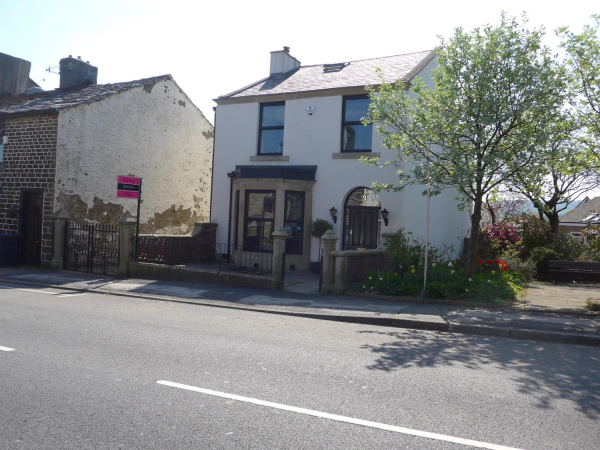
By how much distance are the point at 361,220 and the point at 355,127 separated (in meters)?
3.12

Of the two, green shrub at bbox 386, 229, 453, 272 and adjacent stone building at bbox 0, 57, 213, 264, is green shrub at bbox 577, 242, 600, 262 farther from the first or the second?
adjacent stone building at bbox 0, 57, 213, 264

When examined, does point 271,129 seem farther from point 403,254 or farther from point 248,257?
point 403,254

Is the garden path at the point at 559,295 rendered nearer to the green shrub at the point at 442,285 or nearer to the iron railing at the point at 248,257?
the green shrub at the point at 442,285

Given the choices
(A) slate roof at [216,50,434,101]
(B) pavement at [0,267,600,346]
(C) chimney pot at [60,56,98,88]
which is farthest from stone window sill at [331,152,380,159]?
(C) chimney pot at [60,56,98,88]

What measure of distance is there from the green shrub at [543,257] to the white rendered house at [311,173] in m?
2.95

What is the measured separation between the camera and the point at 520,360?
6.78 meters

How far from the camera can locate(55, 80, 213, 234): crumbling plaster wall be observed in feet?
58.6

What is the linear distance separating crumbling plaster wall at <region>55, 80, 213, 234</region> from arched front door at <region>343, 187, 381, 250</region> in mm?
8956

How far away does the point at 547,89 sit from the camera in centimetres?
1059

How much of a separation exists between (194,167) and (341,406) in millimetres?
20043

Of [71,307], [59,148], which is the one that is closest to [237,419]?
[71,307]

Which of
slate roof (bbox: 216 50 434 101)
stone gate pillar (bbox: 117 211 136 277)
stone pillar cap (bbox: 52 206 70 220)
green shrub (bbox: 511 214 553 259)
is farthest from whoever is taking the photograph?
green shrub (bbox: 511 214 553 259)

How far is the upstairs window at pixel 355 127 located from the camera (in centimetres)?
1647

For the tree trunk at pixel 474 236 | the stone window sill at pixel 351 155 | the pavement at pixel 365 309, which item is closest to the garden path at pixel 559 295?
the pavement at pixel 365 309
